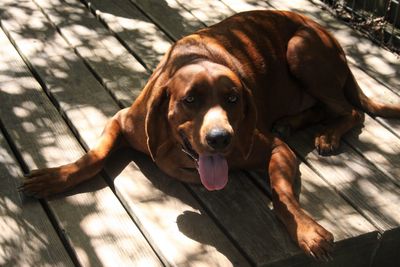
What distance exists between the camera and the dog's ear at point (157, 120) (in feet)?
12.9

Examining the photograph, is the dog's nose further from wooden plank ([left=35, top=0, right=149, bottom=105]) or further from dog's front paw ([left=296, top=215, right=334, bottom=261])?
wooden plank ([left=35, top=0, right=149, bottom=105])

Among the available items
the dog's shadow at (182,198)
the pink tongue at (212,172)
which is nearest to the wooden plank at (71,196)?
the dog's shadow at (182,198)

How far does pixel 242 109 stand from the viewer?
12.9 ft

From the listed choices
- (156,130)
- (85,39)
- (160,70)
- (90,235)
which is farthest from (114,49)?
(90,235)

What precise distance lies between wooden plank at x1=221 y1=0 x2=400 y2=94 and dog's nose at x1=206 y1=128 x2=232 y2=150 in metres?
2.01

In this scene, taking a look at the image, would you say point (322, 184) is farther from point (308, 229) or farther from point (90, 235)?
point (90, 235)

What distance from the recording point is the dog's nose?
3648 mm

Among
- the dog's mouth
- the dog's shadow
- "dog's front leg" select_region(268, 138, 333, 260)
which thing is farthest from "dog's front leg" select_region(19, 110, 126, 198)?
"dog's front leg" select_region(268, 138, 333, 260)

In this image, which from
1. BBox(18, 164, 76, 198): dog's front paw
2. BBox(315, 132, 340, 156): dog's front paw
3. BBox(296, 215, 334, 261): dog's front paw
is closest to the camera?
BBox(296, 215, 334, 261): dog's front paw

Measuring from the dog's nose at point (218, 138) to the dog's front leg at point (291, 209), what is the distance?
0.49 metres

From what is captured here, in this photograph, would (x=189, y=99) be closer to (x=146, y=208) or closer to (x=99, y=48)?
(x=146, y=208)

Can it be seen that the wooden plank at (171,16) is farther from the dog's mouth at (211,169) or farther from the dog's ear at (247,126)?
the dog's mouth at (211,169)

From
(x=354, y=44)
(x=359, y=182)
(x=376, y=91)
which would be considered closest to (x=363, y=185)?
(x=359, y=182)

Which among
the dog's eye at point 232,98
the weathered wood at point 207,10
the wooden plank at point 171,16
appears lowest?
the wooden plank at point 171,16
